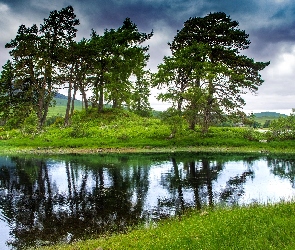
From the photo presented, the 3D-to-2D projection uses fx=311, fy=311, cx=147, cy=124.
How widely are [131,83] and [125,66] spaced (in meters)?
4.70

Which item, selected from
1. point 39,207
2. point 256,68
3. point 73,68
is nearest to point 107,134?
point 73,68

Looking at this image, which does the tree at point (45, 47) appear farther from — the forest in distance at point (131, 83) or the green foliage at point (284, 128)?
the green foliage at point (284, 128)

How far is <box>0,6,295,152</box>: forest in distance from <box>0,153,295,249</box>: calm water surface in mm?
11285

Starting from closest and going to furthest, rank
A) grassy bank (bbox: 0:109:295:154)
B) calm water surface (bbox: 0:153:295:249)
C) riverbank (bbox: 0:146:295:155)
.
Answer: calm water surface (bbox: 0:153:295:249), riverbank (bbox: 0:146:295:155), grassy bank (bbox: 0:109:295:154)

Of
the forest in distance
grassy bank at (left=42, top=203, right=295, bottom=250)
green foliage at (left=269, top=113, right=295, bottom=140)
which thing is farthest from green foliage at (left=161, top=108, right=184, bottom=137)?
grassy bank at (left=42, top=203, right=295, bottom=250)

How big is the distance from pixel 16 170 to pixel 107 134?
22200mm

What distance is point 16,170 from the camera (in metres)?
32.7

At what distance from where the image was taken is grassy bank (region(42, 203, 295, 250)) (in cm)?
1057

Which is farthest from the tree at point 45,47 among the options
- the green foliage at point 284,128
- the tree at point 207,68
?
the green foliage at point 284,128

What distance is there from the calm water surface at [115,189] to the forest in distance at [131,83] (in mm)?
11285

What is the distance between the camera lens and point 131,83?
65.6 m

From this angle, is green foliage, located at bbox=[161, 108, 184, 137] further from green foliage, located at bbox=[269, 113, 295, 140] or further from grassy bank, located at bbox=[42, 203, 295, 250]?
grassy bank, located at bbox=[42, 203, 295, 250]

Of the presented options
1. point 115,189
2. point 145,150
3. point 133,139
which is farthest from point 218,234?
point 133,139

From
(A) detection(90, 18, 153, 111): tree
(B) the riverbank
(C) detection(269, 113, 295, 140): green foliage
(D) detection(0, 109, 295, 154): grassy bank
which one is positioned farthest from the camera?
(A) detection(90, 18, 153, 111): tree
